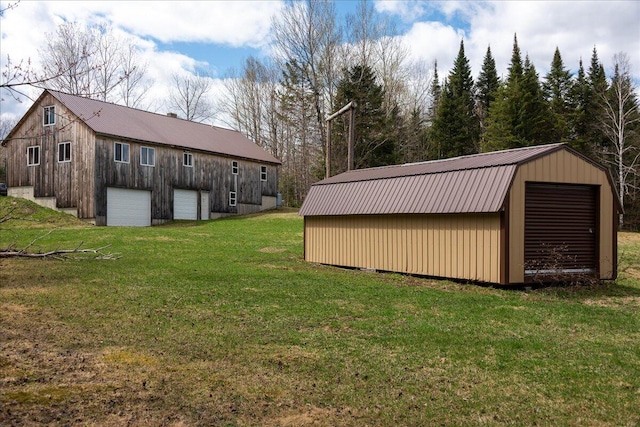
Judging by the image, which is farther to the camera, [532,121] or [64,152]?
[532,121]

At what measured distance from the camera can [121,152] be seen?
30.0m

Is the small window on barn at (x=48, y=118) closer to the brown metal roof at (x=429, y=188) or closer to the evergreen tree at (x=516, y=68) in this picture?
the brown metal roof at (x=429, y=188)

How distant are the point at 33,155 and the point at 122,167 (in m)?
6.02

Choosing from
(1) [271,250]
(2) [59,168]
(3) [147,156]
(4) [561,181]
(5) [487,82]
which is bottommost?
(1) [271,250]

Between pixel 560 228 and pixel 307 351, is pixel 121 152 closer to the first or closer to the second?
pixel 560 228

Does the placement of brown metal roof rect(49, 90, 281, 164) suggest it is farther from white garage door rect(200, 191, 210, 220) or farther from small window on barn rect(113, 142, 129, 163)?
white garage door rect(200, 191, 210, 220)

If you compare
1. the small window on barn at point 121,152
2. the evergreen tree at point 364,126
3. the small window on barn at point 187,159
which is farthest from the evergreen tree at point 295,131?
the small window on barn at point 121,152

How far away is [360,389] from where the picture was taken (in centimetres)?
526

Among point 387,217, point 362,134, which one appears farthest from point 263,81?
point 387,217

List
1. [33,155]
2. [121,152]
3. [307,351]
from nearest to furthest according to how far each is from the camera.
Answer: [307,351]
[121,152]
[33,155]

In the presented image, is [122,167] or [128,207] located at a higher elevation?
[122,167]

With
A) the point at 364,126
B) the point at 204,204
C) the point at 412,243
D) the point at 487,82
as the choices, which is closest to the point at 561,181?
the point at 412,243

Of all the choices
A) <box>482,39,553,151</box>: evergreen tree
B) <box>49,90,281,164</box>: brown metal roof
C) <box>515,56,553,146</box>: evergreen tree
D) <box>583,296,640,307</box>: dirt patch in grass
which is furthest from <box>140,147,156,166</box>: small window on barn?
<box>583,296,640,307</box>: dirt patch in grass

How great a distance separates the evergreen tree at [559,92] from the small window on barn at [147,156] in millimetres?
29786
